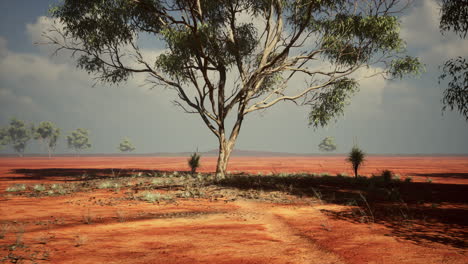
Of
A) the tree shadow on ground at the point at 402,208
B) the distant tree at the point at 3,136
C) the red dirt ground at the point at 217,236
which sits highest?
the distant tree at the point at 3,136

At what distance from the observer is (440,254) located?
5.04 m

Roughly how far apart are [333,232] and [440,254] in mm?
2021

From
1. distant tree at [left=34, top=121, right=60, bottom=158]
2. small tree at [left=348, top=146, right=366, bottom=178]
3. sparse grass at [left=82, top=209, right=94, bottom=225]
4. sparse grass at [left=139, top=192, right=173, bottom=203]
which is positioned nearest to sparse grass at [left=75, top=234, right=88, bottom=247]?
sparse grass at [left=82, top=209, right=94, bottom=225]

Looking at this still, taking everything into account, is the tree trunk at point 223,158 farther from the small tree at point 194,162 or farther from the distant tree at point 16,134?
the distant tree at point 16,134

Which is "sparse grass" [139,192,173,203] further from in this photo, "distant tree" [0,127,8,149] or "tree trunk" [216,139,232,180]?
"distant tree" [0,127,8,149]

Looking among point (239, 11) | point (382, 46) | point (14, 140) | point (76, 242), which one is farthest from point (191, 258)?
point (14, 140)

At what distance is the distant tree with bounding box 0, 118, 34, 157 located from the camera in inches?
4016

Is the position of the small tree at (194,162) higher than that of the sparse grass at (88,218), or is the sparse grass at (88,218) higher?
the small tree at (194,162)

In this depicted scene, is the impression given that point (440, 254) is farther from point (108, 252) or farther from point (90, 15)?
point (90, 15)

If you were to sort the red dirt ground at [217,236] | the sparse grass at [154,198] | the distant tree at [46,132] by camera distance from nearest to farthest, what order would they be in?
the red dirt ground at [217,236], the sparse grass at [154,198], the distant tree at [46,132]

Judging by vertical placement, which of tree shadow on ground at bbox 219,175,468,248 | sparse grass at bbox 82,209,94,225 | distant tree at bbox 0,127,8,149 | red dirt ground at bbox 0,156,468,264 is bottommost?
sparse grass at bbox 82,209,94,225

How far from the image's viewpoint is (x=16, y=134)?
4063 inches

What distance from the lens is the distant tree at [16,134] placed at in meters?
102

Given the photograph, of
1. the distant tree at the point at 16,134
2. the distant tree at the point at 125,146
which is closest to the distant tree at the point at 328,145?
the distant tree at the point at 125,146
